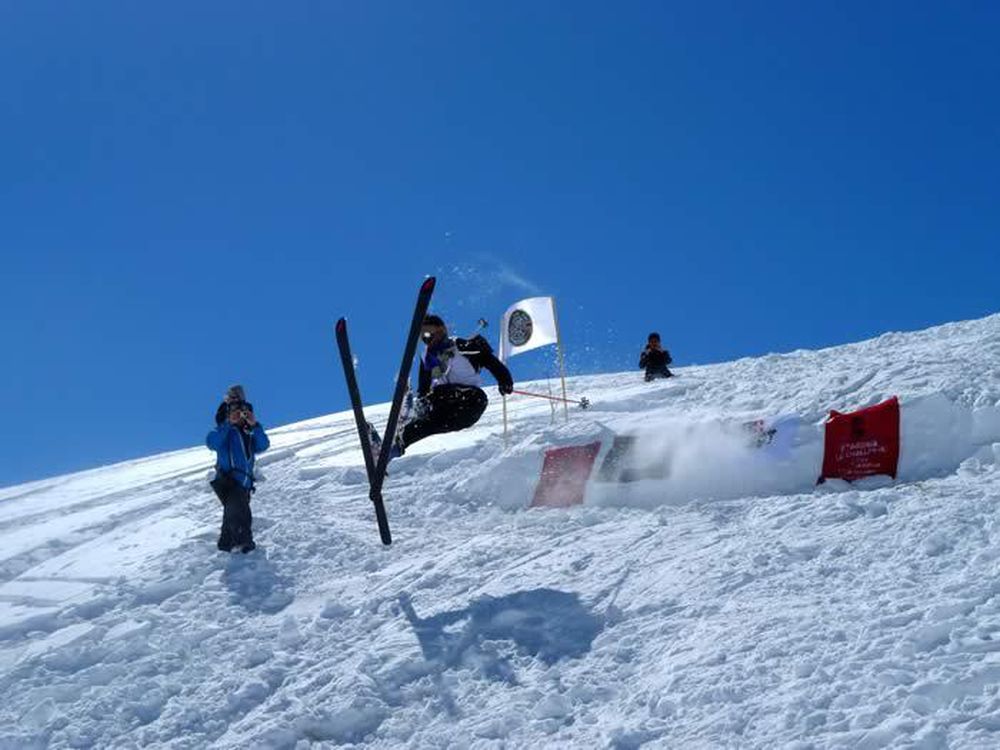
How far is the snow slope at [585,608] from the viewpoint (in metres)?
4.58

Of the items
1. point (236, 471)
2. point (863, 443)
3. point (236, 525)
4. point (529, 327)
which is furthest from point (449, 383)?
point (529, 327)

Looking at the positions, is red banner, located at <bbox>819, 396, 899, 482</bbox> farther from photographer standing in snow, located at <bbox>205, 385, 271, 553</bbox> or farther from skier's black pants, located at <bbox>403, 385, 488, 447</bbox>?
photographer standing in snow, located at <bbox>205, 385, 271, 553</bbox>

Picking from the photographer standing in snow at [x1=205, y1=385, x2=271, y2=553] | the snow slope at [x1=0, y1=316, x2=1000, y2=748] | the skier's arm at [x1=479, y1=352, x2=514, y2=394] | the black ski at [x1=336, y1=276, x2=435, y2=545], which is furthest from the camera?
the photographer standing in snow at [x1=205, y1=385, x2=271, y2=553]

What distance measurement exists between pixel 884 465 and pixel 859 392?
1.63 metres

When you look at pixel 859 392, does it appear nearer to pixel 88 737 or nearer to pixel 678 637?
pixel 678 637

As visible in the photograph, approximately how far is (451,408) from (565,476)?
1.72m

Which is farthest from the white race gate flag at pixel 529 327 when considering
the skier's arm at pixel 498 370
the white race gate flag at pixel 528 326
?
the skier's arm at pixel 498 370

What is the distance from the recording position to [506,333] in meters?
16.4

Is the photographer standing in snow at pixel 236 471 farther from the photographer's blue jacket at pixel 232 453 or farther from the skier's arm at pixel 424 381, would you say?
the skier's arm at pixel 424 381

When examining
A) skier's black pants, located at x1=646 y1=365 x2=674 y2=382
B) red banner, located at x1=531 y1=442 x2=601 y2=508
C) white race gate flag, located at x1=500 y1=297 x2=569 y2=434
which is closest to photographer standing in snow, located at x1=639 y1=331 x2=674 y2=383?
skier's black pants, located at x1=646 y1=365 x2=674 y2=382

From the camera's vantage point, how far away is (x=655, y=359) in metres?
19.9

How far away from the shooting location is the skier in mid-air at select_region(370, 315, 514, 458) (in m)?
9.42

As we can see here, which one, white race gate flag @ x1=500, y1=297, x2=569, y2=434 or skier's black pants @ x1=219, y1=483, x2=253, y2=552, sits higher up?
white race gate flag @ x1=500, y1=297, x2=569, y2=434

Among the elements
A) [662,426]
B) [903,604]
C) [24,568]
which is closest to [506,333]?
[662,426]
